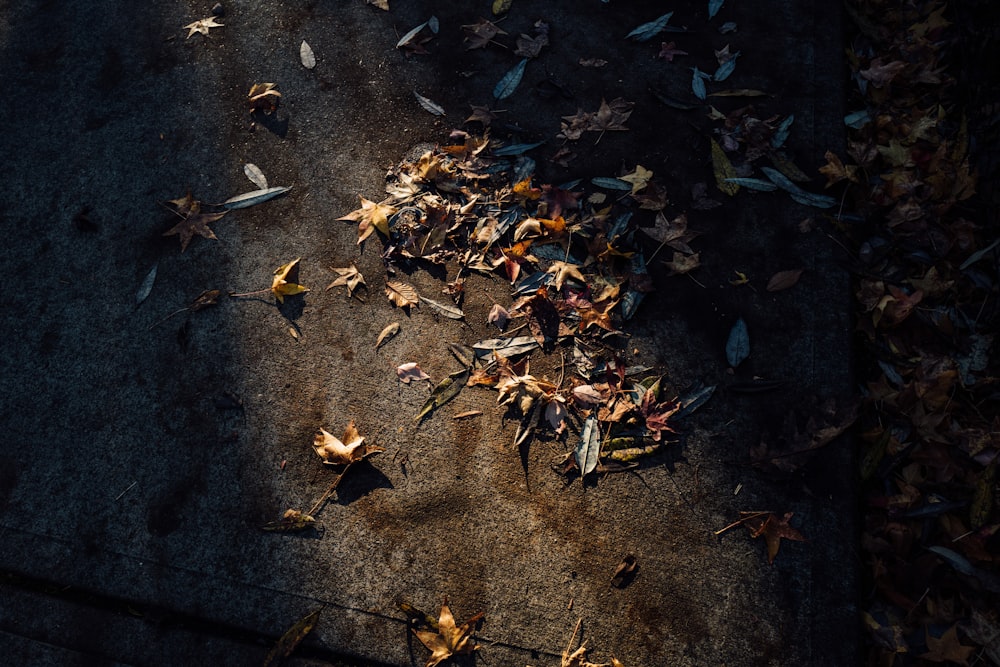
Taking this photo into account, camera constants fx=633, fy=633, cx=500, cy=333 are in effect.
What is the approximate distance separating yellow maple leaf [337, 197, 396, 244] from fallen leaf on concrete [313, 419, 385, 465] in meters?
0.85

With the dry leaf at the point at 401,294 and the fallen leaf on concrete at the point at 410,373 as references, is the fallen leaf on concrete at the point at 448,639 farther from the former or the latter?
the dry leaf at the point at 401,294

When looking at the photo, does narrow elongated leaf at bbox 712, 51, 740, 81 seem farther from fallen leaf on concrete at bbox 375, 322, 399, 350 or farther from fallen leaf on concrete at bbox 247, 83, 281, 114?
fallen leaf on concrete at bbox 247, 83, 281, 114

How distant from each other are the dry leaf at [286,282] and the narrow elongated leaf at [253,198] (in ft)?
1.24

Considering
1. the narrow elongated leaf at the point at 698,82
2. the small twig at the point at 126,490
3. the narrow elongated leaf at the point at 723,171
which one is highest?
the narrow elongated leaf at the point at 698,82

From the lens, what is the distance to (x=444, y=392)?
93.0 inches

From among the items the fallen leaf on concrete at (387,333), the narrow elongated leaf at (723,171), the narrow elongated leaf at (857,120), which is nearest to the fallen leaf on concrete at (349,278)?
the fallen leaf on concrete at (387,333)

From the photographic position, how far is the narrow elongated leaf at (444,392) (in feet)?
7.64

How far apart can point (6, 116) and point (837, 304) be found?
3.94 metres

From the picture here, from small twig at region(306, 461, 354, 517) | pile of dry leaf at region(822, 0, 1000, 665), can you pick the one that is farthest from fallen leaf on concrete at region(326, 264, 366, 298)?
pile of dry leaf at region(822, 0, 1000, 665)

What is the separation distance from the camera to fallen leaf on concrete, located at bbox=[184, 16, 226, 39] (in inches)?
132

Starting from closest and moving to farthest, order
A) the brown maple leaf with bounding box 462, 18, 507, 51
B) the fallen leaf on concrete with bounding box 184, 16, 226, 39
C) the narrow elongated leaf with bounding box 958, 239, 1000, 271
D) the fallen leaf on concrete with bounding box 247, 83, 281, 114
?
the narrow elongated leaf with bounding box 958, 239, 1000, 271, the fallen leaf on concrete with bounding box 247, 83, 281, 114, the brown maple leaf with bounding box 462, 18, 507, 51, the fallen leaf on concrete with bounding box 184, 16, 226, 39

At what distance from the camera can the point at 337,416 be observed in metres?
2.33

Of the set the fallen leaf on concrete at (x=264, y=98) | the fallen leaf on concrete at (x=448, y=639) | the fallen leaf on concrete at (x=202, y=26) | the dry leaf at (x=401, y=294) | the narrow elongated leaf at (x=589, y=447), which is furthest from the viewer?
the fallen leaf on concrete at (x=202, y=26)

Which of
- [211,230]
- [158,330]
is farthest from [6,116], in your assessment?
[158,330]
